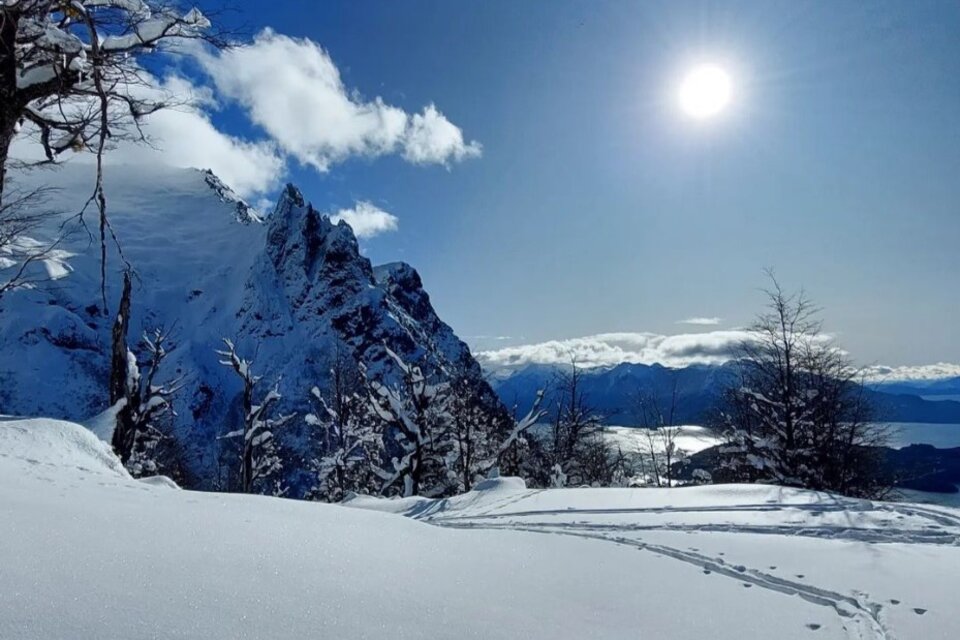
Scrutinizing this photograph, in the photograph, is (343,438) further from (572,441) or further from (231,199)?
(231,199)

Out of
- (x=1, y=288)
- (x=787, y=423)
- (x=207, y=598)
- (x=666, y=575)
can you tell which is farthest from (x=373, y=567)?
(x=787, y=423)

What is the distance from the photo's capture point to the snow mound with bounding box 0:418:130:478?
5527mm

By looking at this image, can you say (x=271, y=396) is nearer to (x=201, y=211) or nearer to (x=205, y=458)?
(x=205, y=458)

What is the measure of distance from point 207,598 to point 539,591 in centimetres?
202

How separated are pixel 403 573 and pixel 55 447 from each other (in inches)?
220

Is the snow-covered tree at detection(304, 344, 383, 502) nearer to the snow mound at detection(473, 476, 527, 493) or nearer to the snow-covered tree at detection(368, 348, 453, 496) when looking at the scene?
the snow-covered tree at detection(368, 348, 453, 496)

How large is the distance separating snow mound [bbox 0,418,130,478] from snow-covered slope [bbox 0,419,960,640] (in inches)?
1.8

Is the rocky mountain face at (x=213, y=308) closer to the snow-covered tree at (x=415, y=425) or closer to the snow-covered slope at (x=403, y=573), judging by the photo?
the snow-covered tree at (x=415, y=425)

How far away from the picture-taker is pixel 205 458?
93812mm

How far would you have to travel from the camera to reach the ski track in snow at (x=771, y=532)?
138 inches

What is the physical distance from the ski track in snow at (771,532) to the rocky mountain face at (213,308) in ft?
272

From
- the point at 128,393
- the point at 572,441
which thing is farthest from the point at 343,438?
the point at 128,393

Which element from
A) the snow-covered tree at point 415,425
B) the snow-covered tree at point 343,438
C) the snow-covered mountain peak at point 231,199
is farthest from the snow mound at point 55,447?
the snow-covered mountain peak at point 231,199

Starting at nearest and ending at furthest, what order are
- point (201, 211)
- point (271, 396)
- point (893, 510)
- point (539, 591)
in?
point (539, 591) → point (893, 510) → point (271, 396) → point (201, 211)
